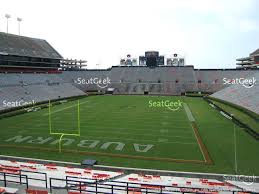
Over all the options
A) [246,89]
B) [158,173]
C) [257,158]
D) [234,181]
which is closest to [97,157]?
[158,173]

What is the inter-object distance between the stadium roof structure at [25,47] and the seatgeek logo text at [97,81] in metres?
8.84

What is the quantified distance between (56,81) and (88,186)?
55757 mm

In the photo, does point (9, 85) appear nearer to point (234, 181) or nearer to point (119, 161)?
point (119, 161)

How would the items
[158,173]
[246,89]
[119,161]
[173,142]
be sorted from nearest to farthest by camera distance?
[158,173] < [119,161] < [173,142] < [246,89]

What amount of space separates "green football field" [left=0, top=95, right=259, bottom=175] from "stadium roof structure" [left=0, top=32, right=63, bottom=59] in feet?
88.0

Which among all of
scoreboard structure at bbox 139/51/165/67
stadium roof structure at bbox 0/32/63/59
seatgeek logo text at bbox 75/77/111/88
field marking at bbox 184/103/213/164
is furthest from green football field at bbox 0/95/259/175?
scoreboard structure at bbox 139/51/165/67

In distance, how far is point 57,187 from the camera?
1275 centimetres

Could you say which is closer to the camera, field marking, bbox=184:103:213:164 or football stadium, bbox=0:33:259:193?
football stadium, bbox=0:33:259:193

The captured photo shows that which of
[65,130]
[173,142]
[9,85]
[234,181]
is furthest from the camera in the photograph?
[9,85]

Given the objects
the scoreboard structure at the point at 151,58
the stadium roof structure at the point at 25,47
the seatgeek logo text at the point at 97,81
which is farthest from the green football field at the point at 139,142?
the scoreboard structure at the point at 151,58

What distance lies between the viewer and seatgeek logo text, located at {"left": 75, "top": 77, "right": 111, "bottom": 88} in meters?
75.9

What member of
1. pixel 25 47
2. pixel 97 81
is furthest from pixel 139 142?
pixel 97 81

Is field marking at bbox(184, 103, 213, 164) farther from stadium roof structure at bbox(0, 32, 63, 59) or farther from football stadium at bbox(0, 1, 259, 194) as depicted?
stadium roof structure at bbox(0, 32, 63, 59)

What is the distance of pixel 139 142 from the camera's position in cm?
2223
